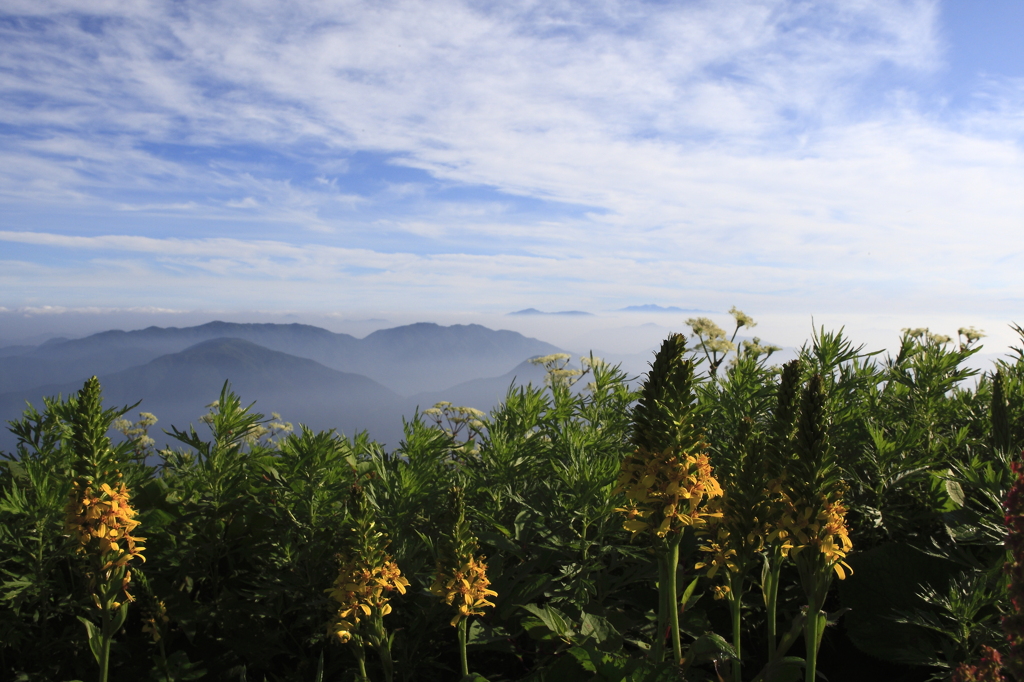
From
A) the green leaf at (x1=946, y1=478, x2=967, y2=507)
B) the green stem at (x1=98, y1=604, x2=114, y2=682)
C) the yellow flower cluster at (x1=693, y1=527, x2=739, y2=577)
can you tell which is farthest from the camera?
the green leaf at (x1=946, y1=478, x2=967, y2=507)

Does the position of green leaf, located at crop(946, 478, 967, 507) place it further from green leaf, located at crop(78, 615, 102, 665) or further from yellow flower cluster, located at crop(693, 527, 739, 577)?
green leaf, located at crop(78, 615, 102, 665)

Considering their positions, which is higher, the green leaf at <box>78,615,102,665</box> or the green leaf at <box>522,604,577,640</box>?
the green leaf at <box>522,604,577,640</box>

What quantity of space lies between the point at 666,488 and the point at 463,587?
2.43ft

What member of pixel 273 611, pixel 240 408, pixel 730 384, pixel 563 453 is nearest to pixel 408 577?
pixel 273 611

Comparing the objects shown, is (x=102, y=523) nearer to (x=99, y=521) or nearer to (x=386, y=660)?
(x=99, y=521)

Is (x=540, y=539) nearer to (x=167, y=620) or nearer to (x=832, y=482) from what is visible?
(x=832, y=482)

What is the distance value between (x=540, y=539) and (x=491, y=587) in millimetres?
277

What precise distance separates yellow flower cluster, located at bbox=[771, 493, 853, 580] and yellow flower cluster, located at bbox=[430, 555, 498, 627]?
943 millimetres

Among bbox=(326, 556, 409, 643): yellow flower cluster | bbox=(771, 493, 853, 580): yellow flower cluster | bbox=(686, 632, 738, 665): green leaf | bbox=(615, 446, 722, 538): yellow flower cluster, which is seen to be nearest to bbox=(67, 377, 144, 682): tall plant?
bbox=(326, 556, 409, 643): yellow flower cluster

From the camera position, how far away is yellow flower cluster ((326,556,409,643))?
1807 mm

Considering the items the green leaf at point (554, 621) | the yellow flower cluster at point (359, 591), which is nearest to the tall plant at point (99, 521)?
the yellow flower cluster at point (359, 591)

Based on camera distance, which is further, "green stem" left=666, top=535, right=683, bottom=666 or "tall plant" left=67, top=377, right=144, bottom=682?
"tall plant" left=67, top=377, right=144, bottom=682

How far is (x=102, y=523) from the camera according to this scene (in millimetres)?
1999

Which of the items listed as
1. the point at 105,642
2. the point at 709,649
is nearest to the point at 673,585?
the point at 709,649
